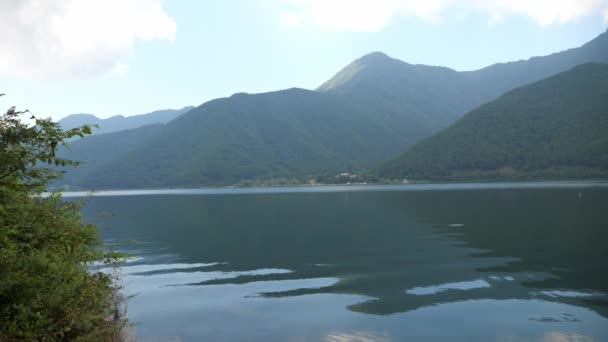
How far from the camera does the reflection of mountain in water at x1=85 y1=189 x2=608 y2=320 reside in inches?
1044

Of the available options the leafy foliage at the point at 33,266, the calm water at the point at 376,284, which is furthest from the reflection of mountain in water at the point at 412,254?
the leafy foliage at the point at 33,266

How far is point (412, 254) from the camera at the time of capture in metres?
39.1

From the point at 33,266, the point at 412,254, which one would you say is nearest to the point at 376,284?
the point at 412,254

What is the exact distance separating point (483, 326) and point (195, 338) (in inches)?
533

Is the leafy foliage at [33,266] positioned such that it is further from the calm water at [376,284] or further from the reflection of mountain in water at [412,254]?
the reflection of mountain in water at [412,254]

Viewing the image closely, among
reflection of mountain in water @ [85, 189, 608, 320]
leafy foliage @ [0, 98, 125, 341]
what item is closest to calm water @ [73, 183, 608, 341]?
reflection of mountain in water @ [85, 189, 608, 320]

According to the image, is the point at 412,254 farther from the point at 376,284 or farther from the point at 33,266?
the point at 33,266

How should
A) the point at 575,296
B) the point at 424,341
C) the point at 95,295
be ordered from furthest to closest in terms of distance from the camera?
the point at 575,296
the point at 424,341
the point at 95,295

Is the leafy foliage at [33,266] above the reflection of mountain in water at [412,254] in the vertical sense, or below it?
above

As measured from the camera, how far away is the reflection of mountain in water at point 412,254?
2652 centimetres

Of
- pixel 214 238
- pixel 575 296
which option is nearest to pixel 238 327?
pixel 575 296

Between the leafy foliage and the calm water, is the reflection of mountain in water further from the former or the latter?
the leafy foliage

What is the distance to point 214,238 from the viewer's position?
54.2 metres

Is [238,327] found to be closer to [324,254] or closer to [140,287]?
[140,287]
